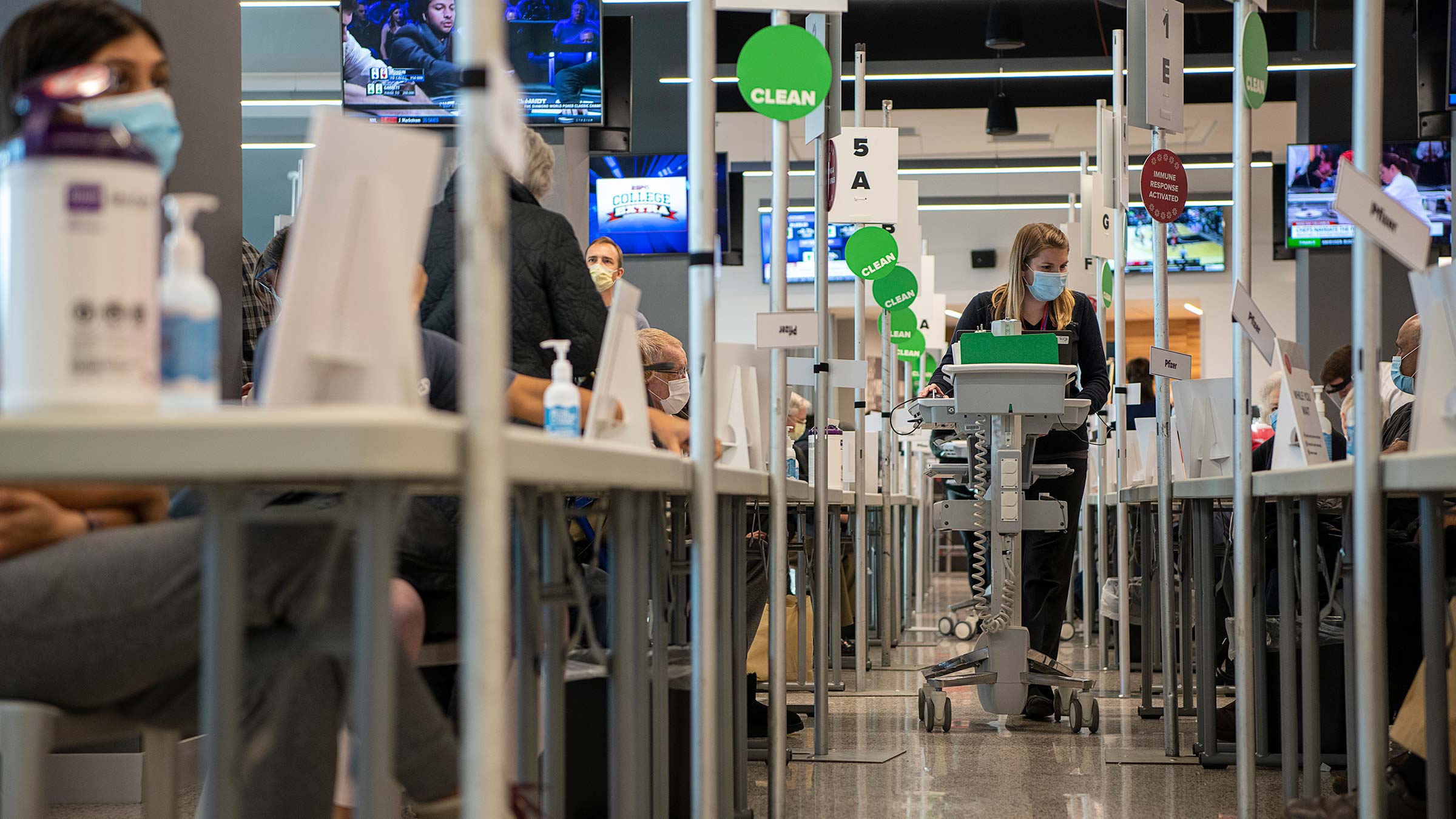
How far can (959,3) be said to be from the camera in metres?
9.08

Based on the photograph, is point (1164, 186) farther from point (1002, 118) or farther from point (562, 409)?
point (1002, 118)

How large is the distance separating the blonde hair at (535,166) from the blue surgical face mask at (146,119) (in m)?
1.43

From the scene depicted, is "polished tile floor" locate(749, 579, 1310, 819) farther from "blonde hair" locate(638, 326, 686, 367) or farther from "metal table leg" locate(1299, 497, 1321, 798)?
"blonde hair" locate(638, 326, 686, 367)

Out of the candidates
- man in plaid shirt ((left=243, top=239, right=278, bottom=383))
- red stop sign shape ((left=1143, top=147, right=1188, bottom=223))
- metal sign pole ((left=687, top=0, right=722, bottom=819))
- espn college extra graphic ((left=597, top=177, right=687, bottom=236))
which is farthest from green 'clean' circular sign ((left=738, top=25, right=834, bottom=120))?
espn college extra graphic ((left=597, top=177, right=687, bottom=236))

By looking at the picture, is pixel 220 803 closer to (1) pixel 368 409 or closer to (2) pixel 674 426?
(1) pixel 368 409

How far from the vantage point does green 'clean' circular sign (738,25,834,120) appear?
2760mm

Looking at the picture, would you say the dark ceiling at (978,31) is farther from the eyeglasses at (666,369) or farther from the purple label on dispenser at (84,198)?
the purple label on dispenser at (84,198)

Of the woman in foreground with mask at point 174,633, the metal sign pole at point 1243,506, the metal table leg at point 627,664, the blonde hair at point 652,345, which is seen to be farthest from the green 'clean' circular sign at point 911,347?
the woman in foreground with mask at point 174,633

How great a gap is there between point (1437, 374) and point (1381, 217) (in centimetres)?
21

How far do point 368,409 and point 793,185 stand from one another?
13.9 m

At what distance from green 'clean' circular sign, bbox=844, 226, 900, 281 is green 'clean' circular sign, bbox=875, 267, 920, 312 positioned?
785 mm

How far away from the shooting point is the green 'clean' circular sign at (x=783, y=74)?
109 inches

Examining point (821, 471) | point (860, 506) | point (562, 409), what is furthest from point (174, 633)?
point (860, 506)

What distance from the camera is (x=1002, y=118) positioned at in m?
9.71
